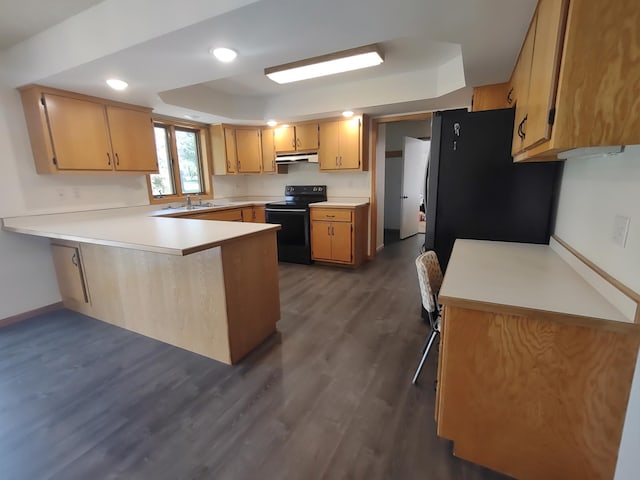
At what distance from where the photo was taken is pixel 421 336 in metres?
2.44

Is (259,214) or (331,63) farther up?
(331,63)

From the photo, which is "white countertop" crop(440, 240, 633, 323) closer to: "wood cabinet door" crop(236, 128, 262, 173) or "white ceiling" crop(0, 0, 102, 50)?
"white ceiling" crop(0, 0, 102, 50)

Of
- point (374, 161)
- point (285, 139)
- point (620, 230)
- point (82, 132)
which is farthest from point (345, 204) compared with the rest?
point (620, 230)

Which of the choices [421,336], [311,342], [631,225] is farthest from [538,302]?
[311,342]

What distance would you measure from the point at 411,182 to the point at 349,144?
2583mm

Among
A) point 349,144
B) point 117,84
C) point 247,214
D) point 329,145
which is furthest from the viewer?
point 247,214

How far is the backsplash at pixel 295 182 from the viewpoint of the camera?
468 centimetres

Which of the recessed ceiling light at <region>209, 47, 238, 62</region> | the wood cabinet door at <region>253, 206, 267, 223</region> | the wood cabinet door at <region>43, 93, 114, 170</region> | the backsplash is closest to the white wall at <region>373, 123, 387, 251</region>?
the backsplash

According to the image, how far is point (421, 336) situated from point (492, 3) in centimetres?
221

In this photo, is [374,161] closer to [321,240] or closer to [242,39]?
[321,240]

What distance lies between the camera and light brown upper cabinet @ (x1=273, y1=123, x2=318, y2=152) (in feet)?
14.6

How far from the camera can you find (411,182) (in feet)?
20.6

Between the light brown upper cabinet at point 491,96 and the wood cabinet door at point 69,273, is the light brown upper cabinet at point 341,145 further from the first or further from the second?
the wood cabinet door at point 69,273

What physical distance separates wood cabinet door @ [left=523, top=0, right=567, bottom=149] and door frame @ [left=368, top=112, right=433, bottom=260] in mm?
2773
